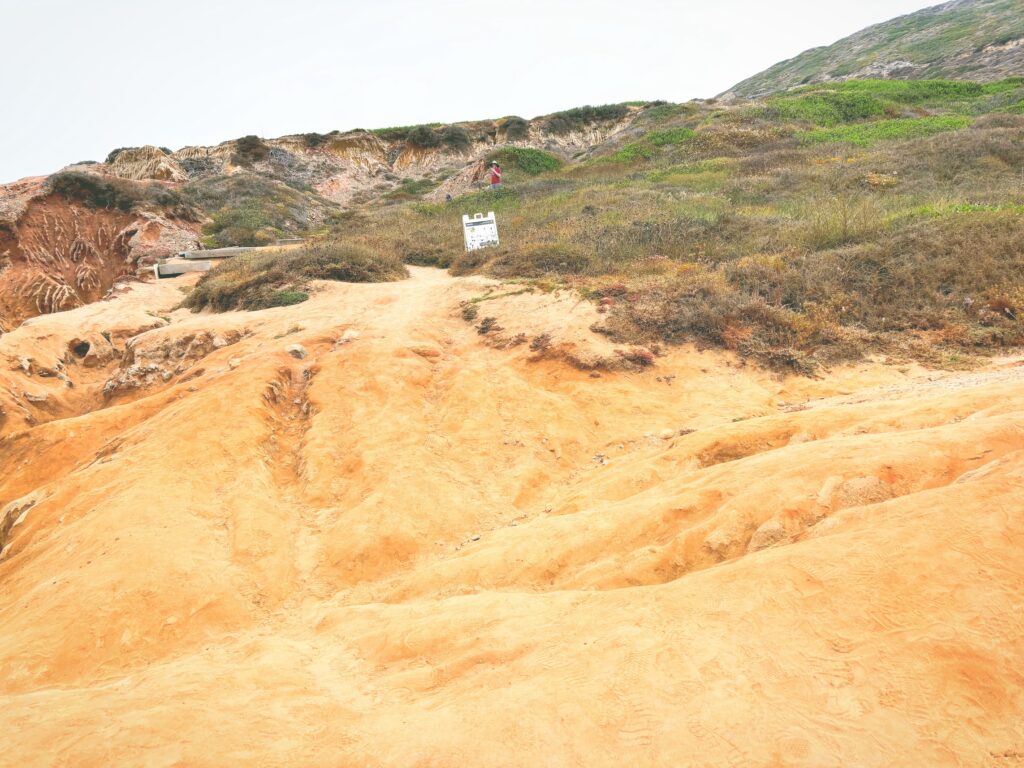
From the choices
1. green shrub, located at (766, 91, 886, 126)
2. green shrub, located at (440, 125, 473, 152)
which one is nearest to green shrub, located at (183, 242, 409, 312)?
green shrub, located at (766, 91, 886, 126)

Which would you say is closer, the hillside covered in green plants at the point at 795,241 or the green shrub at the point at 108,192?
the hillside covered in green plants at the point at 795,241

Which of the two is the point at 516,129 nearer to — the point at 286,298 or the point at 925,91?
the point at 925,91

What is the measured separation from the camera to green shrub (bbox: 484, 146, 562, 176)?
32.5m

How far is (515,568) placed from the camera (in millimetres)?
3887

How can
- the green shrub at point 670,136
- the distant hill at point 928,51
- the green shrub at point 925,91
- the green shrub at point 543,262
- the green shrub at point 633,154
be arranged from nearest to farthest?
the green shrub at point 543,262
the green shrub at point 633,154
the green shrub at point 925,91
the green shrub at point 670,136
the distant hill at point 928,51

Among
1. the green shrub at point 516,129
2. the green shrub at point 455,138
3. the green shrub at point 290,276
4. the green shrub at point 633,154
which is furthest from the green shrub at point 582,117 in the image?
the green shrub at point 290,276

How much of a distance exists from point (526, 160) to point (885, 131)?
61.0ft

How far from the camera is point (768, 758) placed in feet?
5.56

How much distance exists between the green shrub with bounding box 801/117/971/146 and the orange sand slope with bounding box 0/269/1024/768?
21747 millimetres

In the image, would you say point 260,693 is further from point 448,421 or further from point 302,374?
point 302,374

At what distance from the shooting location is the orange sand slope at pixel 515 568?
192cm

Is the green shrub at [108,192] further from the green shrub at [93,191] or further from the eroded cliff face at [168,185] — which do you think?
the eroded cliff face at [168,185]

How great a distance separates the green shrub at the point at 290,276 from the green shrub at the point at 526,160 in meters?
19.9

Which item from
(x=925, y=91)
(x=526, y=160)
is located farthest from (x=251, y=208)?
(x=925, y=91)
